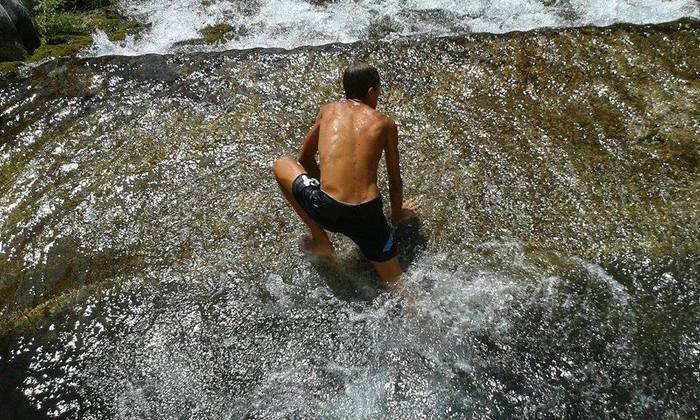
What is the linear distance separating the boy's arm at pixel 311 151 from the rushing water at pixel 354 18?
9.09 feet

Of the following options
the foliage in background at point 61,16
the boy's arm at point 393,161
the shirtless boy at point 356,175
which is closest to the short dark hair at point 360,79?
the shirtless boy at point 356,175

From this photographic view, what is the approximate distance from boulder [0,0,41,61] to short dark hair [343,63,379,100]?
15.1 ft

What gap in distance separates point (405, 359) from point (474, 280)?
75 cm

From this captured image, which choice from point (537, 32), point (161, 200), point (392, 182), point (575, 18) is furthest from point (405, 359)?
point (575, 18)

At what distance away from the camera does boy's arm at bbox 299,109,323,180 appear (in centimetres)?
384

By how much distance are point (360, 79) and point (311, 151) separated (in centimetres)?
64

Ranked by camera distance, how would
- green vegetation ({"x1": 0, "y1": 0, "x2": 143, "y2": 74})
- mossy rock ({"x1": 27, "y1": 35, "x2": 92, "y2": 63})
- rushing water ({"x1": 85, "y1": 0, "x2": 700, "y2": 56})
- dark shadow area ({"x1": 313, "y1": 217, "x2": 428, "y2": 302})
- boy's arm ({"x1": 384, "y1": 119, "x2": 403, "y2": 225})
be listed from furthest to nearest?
green vegetation ({"x1": 0, "y1": 0, "x2": 143, "y2": 74}) → mossy rock ({"x1": 27, "y1": 35, "x2": 92, "y2": 63}) → rushing water ({"x1": 85, "y1": 0, "x2": 700, "y2": 56}) → dark shadow area ({"x1": 313, "y1": 217, "x2": 428, "y2": 302}) → boy's arm ({"x1": 384, "y1": 119, "x2": 403, "y2": 225})

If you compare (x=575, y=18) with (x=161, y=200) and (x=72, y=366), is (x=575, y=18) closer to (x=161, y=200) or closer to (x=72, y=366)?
(x=161, y=200)

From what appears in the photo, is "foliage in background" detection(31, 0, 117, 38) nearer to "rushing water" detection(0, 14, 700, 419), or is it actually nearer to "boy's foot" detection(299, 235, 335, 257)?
"rushing water" detection(0, 14, 700, 419)

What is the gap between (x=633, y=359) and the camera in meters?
3.28

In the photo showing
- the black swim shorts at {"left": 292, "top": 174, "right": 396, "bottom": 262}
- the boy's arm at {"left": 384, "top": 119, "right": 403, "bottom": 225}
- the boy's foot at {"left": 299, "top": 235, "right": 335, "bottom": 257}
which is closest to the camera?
the black swim shorts at {"left": 292, "top": 174, "right": 396, "bottom": 262}

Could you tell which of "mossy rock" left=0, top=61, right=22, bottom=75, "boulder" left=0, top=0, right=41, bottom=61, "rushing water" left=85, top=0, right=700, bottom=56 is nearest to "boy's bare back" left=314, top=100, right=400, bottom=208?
"rushing water" left=85, top=0, right=700, bottom=56

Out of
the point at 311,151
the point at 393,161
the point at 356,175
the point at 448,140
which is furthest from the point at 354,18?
the point at 356,175

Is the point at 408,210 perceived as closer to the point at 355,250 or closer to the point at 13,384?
the point at 355,250
